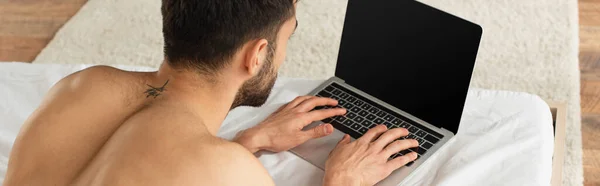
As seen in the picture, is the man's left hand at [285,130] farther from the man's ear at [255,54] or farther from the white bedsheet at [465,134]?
the man's ear at [255,54]

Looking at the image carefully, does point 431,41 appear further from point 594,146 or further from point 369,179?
point 594,146

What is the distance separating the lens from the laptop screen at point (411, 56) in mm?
1771

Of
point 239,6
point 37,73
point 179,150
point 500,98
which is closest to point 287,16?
point 239,6

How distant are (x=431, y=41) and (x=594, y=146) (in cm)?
100

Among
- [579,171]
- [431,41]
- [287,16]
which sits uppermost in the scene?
[287,16]

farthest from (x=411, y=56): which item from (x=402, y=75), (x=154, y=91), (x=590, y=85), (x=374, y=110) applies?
(x=590, y=85)

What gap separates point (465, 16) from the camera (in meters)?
3.17

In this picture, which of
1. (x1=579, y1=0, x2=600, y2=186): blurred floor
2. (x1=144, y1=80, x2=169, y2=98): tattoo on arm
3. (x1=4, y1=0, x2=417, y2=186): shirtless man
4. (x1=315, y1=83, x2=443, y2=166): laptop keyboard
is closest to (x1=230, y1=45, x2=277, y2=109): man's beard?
(x1=4, y1=0, x2=417, y2=186): shirtless man

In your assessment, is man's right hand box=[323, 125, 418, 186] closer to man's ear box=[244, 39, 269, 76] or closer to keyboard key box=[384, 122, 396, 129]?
Answer: keyboard key box=[384, 122, 396, 129]

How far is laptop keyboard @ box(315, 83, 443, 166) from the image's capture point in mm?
1813

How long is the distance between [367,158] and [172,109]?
522 mm

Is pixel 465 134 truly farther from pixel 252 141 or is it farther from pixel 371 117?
pixel 252 141

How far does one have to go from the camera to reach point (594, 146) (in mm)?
2545

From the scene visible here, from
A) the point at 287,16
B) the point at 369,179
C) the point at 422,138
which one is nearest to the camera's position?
the point at 287,16
